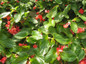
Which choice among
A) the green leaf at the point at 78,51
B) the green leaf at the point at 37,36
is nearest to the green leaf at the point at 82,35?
the green leaf at the point at 78,51

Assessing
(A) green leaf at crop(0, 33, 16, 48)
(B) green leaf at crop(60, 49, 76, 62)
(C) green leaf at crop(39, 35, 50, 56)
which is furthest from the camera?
(A) green leaf at crop(0, 33, 16, 48)

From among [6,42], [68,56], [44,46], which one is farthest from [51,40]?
[6,42]

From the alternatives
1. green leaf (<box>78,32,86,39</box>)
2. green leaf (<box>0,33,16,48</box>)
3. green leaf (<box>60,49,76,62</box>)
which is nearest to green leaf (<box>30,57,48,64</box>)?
green leaf (<box>60,49,76,62</box>)

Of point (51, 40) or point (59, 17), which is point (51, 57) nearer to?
point (51, 40)

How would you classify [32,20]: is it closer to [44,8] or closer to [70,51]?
[44,8]

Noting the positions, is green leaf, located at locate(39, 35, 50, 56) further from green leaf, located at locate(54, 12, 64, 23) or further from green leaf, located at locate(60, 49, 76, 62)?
green leaf, located at locate(54, 12, 64, 23)

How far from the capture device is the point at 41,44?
1076 millimetres

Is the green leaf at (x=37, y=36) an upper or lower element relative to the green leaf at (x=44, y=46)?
upper

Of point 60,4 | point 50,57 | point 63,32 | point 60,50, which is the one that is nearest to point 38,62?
point 50,57

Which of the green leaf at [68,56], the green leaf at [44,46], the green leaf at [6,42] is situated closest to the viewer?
the green leaf at [68,56]

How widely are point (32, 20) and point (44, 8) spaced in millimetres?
236

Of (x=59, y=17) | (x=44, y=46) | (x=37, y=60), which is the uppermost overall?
(x=59, y=17)

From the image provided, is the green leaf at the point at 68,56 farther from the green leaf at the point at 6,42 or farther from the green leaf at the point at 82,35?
the green leaf at the point at 6,42

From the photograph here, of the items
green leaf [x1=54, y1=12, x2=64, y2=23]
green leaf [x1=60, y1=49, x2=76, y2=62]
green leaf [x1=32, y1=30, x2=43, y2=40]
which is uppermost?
green leaf [x1=54, y1=12, x2=64, y2=23]
